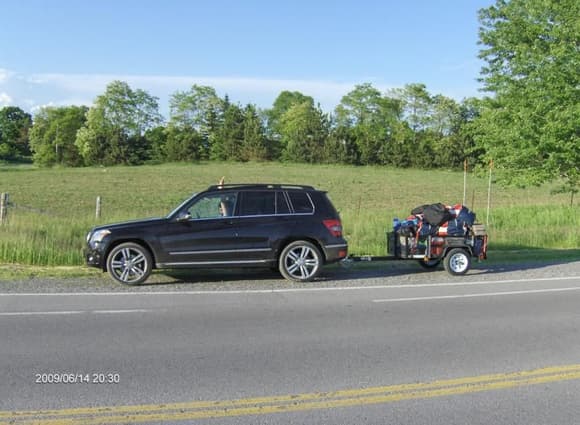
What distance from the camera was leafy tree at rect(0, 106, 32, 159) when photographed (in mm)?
116825

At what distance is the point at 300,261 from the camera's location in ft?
35.6

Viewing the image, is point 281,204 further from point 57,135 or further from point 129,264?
point 57,135

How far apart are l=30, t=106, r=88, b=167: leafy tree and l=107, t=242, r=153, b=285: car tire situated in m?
90.3

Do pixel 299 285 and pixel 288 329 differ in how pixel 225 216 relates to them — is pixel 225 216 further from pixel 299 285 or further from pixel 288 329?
pixel 288 329

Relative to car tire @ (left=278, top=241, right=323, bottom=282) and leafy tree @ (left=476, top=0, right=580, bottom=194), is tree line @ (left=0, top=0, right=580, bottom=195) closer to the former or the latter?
leafy tree @ (left=476, top=0, right=580, bottom=194)

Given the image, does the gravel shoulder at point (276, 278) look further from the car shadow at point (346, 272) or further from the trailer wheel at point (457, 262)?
the trailer wheel at point (457, 262)

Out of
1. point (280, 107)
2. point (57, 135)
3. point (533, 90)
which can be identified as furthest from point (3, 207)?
point (280, 107)

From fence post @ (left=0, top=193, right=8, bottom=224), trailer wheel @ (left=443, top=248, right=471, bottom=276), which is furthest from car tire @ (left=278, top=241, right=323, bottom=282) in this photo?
fence post @ (left=0, top=193, right=8, bottom=224)

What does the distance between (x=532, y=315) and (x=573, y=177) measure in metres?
17.3

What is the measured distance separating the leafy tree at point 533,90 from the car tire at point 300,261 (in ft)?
47.3

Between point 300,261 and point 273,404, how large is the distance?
6.12m

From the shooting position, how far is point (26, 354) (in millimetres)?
6004

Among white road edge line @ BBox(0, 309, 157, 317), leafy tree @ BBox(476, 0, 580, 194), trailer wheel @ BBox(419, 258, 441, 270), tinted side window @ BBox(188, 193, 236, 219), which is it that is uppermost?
leafy tree @ BBox(476, 0, 580, 194)

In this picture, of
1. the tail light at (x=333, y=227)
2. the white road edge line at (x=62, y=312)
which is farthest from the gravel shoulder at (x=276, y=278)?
the white road edge line at (x=62, y=312)
